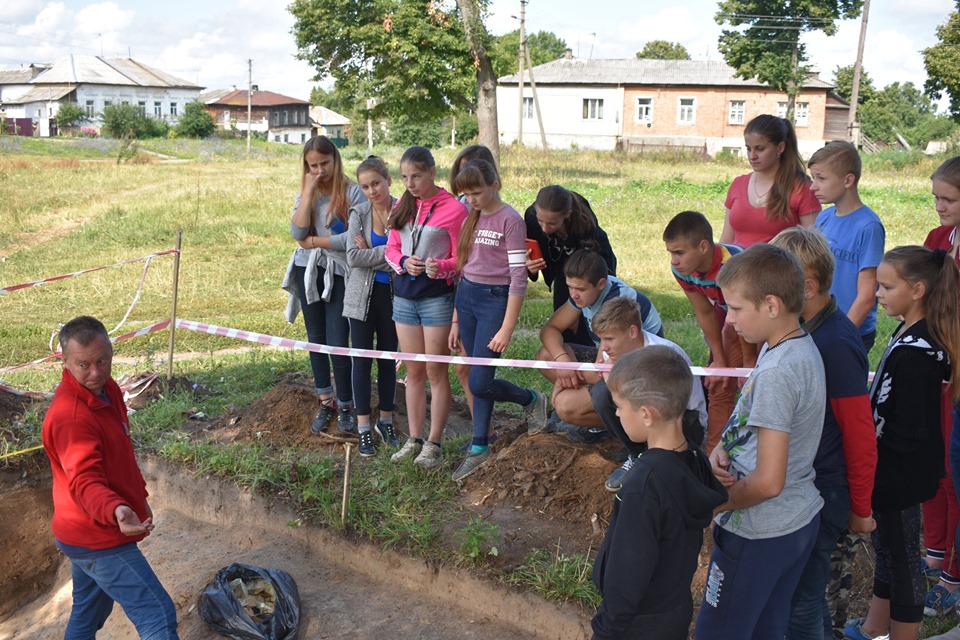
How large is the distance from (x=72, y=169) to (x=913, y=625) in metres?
29.4

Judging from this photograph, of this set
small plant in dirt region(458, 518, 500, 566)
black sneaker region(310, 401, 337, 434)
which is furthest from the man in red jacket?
black sneaker region(310, 401, 337, 434)

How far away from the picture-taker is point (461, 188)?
16.0 ft

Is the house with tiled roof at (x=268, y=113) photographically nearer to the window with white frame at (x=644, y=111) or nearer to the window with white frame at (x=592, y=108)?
the window with white frame at (x=592, y=108)

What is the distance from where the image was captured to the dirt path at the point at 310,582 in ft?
13.7

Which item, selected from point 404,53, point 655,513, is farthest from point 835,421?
point 404,53

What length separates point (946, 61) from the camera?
36.3 meters

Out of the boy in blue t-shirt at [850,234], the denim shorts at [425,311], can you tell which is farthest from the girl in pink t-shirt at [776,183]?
the denim shorts at [425,311]

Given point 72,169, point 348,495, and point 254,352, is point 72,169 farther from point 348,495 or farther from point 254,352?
point 348,495

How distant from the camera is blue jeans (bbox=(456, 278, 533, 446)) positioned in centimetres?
498

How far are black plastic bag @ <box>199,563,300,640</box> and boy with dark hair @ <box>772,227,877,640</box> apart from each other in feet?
8.11

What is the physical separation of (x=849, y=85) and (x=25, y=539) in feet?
215

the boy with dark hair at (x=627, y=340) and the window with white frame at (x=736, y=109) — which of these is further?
the window with white frame at (x=736, y=109)

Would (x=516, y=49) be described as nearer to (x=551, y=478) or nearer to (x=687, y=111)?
(x=687, y=111)

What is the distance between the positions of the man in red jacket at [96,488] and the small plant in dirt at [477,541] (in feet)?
4.78
